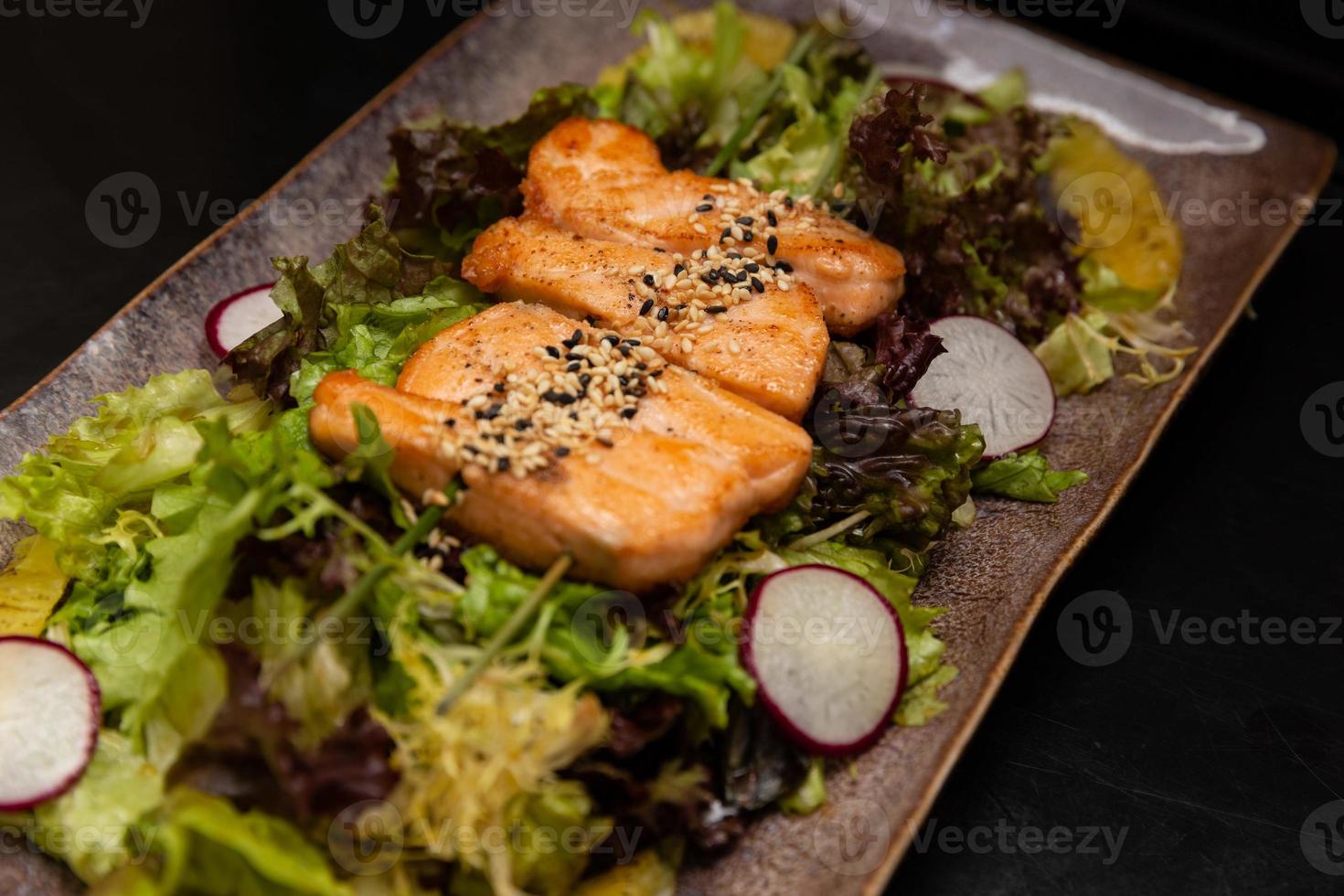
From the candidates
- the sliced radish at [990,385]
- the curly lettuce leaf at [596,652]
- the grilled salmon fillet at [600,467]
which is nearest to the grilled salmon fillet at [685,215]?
the sliced radish at [990,385]

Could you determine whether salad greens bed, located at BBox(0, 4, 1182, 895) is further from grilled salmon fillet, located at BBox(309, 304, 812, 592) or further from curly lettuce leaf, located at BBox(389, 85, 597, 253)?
grilled salmon fillet, located at BBox(309, 304, 812, 592)

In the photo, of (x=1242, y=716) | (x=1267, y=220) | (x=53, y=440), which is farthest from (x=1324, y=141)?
(x=53, y=440)

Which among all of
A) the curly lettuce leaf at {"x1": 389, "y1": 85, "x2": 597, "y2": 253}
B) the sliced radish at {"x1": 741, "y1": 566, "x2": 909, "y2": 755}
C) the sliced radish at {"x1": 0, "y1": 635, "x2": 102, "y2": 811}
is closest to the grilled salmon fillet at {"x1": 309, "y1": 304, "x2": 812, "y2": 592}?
the sliced radish at {"x1": 741, "y1": 566, "x2": 909, "y2": 755}

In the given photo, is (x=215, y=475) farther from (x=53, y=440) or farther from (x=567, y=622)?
(x=567, y=622)

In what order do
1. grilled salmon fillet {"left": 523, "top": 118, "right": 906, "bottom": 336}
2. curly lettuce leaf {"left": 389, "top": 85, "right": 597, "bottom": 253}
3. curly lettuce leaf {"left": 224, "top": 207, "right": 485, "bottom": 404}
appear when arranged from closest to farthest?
curly lettuce leaf {"left": 224, "top": 207, "right": 485, "bottom": 404} → grilled salmon fillet {"left": 523, "top": 118, "right": 906, "bottom": 336} → curly lettuce leaf {"left": 389, "top": 85, "right": 597, "bottom": 253}

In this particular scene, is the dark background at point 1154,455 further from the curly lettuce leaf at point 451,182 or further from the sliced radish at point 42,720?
the sliced radish at point 42,720

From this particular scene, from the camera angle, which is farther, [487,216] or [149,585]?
[487,216]

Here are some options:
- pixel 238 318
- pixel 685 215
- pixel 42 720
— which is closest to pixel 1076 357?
pixel 685 215
